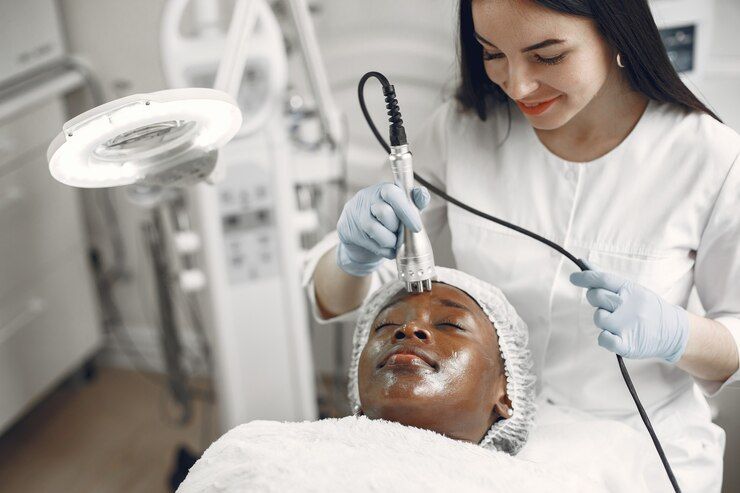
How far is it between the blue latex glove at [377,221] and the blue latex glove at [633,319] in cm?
26

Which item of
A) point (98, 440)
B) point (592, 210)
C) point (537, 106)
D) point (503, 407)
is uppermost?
point (537, 106)

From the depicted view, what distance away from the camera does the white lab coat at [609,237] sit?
118 centimetres

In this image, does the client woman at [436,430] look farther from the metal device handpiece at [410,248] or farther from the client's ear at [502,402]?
the metal device handpiece at [410,248]

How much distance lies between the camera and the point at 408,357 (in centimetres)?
112

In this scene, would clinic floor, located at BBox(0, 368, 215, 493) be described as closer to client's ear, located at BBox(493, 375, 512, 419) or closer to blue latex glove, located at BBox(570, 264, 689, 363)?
client's ear, located at BBox(493, 375, 512, 419)

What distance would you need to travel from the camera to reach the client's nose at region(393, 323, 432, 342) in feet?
3.74

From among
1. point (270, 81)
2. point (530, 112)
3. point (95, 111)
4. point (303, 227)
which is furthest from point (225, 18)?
point (95, 111)

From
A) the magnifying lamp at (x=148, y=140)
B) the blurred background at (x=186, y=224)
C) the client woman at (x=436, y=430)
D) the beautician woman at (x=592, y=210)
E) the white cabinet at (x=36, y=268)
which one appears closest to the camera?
the magnifying lamp at (x=148, y=140)

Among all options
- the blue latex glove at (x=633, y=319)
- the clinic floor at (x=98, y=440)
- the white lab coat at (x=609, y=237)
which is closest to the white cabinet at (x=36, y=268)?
the clinic floor at (x=98, y=440)

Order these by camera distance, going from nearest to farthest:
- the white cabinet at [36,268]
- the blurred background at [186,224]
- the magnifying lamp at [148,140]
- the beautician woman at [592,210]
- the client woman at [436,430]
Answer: the magnifying lamp at [148,140] < the client woman at [436,430] < the beautician woman at [592,210] < the blurred background at [186,224] < the white cabinet at [36,268]

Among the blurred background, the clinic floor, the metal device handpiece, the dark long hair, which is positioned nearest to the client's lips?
the metal device handpiece

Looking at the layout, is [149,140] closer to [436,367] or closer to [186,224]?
[436,367]

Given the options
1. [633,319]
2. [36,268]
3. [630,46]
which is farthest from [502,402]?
[36,268]

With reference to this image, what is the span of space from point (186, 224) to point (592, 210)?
3.39 feet
